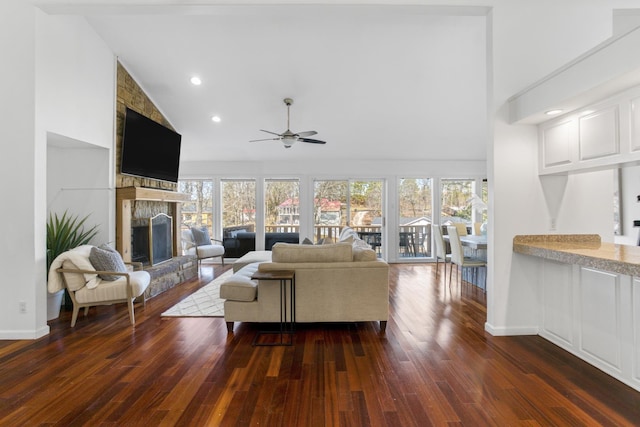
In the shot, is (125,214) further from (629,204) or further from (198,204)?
(629,204)

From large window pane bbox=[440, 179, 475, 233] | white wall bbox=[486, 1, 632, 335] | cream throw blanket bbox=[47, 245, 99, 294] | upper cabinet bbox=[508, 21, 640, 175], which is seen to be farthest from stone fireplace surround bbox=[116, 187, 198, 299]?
large window pane bbox=[440, 179, 475, 233]

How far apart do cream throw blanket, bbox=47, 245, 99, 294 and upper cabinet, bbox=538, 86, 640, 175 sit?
188 inches

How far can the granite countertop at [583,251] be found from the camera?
84.2 inches

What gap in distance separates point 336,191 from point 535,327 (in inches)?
192

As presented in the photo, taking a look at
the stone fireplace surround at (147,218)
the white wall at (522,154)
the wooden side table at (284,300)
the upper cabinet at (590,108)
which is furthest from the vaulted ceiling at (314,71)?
the wooden side table at (284,300)

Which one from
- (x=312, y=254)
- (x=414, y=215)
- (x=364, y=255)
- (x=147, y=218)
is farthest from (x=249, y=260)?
(x=414, y=215)

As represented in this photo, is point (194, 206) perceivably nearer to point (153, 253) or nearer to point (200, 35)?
point (153, 253)

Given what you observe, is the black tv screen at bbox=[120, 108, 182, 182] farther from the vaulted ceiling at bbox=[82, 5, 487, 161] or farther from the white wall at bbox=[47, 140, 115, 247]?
the vaulted ceiling at bbox=[82, 5, 487, 161]

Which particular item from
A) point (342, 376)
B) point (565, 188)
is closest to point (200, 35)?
point (342, 376)

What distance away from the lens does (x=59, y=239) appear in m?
3.71

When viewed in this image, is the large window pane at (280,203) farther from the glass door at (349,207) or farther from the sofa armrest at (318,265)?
the sofa armrest at (318,265)

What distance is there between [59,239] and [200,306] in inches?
71.3

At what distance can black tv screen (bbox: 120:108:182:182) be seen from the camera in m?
4.49

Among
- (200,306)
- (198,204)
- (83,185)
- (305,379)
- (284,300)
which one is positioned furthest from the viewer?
(198,204)
